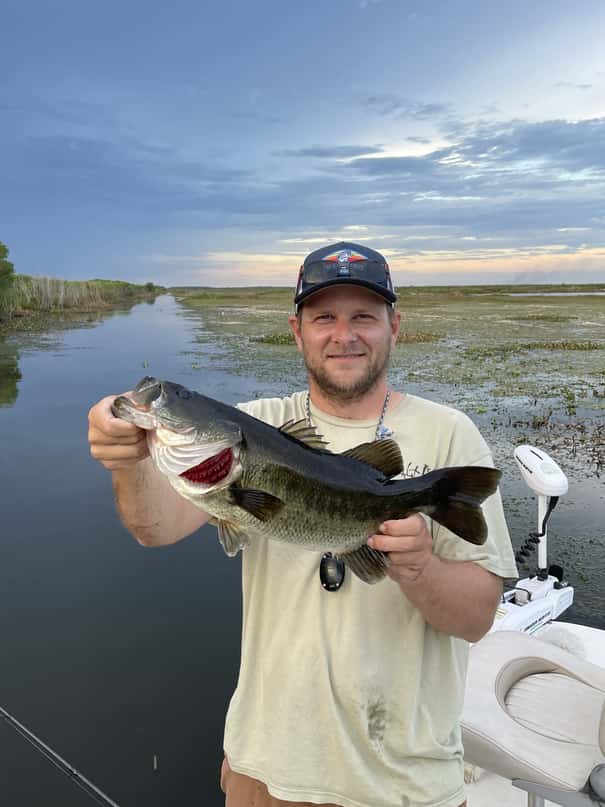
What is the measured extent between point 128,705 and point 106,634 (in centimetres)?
128

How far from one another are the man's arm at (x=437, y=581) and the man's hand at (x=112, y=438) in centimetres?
98

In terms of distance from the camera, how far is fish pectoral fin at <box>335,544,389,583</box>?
7.65 ft

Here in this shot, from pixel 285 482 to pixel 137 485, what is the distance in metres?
0.62

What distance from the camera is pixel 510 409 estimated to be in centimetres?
1584

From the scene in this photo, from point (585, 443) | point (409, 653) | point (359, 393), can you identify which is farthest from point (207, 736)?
point (585, 443)

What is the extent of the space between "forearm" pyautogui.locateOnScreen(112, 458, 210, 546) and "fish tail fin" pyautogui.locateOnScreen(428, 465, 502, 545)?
3.56 feet

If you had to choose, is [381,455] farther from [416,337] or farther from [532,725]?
[416,337]

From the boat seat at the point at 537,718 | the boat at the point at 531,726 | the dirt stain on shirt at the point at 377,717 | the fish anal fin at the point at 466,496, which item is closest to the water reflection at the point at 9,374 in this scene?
the boat at the point at 531,726

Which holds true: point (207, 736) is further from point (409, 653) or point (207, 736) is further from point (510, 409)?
point (510, 409)

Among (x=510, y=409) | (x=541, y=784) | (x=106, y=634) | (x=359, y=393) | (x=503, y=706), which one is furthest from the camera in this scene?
(x=510, y=409)

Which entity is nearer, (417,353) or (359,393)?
(359,393)

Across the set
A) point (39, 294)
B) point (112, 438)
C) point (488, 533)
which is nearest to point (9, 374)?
point (112, 438)

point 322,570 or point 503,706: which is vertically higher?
point 322,570

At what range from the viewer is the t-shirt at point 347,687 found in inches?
92.3
